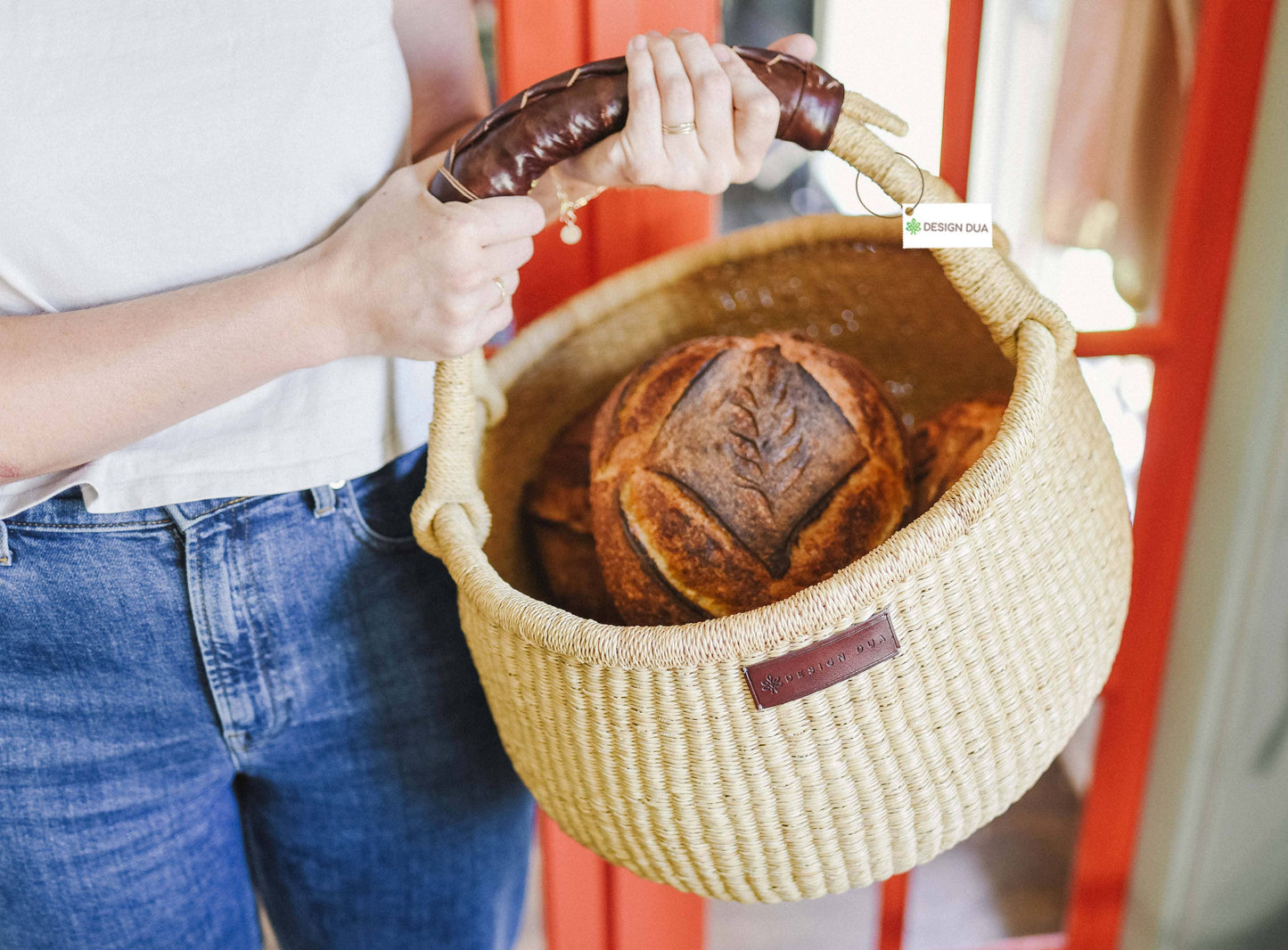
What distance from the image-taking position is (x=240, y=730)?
2.59 feet

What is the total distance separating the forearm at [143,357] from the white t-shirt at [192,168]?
0.02 m

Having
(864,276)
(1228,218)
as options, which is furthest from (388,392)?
(1228,218)

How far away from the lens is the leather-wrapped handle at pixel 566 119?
2.01 ft

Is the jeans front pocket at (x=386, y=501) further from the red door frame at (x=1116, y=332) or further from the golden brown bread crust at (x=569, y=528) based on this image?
the red door frame at (x=1116, y=332)

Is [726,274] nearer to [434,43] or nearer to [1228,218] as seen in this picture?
[434,43]

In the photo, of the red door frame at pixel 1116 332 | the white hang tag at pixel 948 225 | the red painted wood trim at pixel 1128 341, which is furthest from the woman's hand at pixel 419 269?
the red painted wood trim at pixel 1128 341

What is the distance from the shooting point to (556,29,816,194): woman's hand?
0.59 meters

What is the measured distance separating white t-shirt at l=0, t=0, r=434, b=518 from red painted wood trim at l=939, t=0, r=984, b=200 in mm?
566

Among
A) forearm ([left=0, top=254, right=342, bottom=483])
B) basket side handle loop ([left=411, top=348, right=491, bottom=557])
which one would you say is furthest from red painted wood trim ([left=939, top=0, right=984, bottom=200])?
forearm ([left=0, top=254, right=342, bottom=483])

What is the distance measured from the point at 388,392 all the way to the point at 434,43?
34 cm

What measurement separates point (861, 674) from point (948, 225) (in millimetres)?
337

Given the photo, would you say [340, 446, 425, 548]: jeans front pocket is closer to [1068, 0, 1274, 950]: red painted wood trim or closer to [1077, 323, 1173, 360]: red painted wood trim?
[1077, 323, 1173, 360]: red painted wood trim

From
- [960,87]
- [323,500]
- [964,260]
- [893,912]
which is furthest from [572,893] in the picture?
[960,87]

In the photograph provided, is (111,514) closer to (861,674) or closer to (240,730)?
(240,730)
